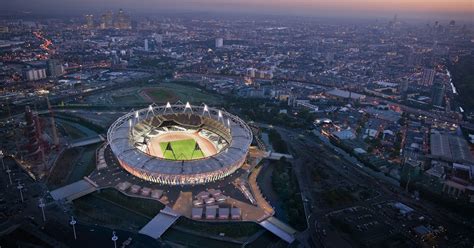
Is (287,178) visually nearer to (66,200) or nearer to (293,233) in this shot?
(293,233)

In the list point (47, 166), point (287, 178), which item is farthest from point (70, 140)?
point (287, 178)

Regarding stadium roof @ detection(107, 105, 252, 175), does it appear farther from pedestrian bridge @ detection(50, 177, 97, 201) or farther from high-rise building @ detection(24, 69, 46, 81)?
high-rise building @ detection(24, 69, 46, 81)

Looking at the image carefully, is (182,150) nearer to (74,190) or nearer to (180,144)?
(180,144)

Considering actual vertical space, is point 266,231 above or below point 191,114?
below

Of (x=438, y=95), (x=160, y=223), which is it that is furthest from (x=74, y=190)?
(x=438, y=95)

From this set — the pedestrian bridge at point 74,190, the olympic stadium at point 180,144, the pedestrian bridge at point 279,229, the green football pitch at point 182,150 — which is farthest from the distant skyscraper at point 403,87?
the pedestrian bridge at point 74,190

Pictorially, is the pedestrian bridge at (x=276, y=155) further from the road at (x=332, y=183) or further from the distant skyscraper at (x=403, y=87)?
the distant skyscraper at (x=403, y=87)

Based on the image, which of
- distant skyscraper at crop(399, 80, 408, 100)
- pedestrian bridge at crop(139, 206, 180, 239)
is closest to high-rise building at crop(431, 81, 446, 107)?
distant skyscraper at crop(399, 80, 408, 100)
